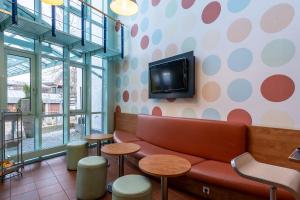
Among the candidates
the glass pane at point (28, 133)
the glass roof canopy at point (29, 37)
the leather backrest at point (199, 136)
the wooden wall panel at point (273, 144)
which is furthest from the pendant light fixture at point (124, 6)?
the glass pane at point (28, 133)

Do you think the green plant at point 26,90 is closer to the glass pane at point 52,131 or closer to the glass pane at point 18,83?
the glass pane at point 18,83

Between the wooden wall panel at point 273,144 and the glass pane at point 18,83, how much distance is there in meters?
4.16

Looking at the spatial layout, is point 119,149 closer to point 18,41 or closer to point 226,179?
point 226,179

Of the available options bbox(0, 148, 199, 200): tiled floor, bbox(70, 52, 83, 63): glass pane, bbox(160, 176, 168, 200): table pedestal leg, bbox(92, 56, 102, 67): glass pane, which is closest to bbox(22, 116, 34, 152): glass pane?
bbox(0, 148, 199, 200): tiled floor

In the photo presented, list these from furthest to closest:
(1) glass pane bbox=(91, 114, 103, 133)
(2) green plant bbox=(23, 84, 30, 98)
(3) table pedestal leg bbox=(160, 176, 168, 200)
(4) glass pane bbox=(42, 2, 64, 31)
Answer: (1) glass pane bbox=(91, 114, 103, 133), (4) glass pane bbox=(42, 2, 64, 31), (2) green plant bbox=(23, 84, 30, 98), (3) table pedestal leg bbox=(160, 176, 168, 200)

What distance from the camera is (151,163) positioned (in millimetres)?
1945

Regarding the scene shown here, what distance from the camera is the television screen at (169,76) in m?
3.23

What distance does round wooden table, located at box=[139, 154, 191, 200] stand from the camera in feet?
5.56

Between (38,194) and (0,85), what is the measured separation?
6.69 ft

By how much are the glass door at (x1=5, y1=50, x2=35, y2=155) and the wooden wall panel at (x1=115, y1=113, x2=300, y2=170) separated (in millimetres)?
4005

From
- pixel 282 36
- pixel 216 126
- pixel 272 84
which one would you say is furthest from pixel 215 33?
pixel 216 126

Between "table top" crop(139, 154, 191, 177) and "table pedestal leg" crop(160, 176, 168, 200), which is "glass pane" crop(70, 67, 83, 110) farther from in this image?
"table pedestal leg" crop(160, 176, 168, 200)

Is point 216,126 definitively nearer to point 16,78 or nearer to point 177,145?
point 177,145

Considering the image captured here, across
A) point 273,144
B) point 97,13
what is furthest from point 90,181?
point 97,13
